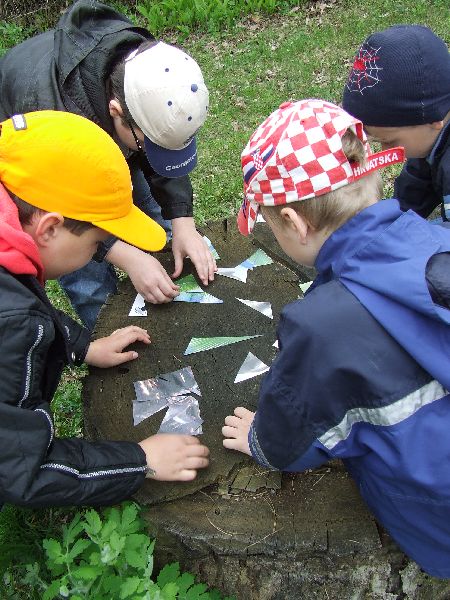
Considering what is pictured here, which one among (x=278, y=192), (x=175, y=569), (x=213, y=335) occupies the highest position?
(x=278, y=192)

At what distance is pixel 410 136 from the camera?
275 cm

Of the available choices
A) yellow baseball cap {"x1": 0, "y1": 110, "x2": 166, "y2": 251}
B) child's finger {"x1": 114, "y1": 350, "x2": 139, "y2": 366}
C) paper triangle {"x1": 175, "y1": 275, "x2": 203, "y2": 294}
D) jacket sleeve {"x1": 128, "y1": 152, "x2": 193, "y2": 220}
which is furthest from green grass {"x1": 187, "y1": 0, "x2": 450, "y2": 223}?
yellow baseball cap {"x1": 0, "y1": 110, "x2": 166, "y2": 251}

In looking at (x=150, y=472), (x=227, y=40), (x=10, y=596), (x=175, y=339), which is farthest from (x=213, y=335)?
(x=227, y=40)

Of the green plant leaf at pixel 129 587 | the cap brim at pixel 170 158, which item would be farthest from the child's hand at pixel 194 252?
the green plant leaf at pixel 129 587

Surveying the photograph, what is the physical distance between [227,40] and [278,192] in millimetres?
6441

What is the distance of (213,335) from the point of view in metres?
2.51

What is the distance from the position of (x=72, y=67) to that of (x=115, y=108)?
23 centimetres

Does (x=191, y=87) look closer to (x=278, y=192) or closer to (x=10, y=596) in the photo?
(x=278, y=192)

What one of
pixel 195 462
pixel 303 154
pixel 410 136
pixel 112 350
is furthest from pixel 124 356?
pixel 410 136

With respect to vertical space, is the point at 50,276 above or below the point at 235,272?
above

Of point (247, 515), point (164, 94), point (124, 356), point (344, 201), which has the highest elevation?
point (164, 94)

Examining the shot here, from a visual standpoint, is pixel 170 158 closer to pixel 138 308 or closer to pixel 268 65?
pixel 138 308

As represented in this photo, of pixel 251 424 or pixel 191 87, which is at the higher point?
pixel 191 87

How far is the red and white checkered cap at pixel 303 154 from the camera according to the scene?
169 cm
